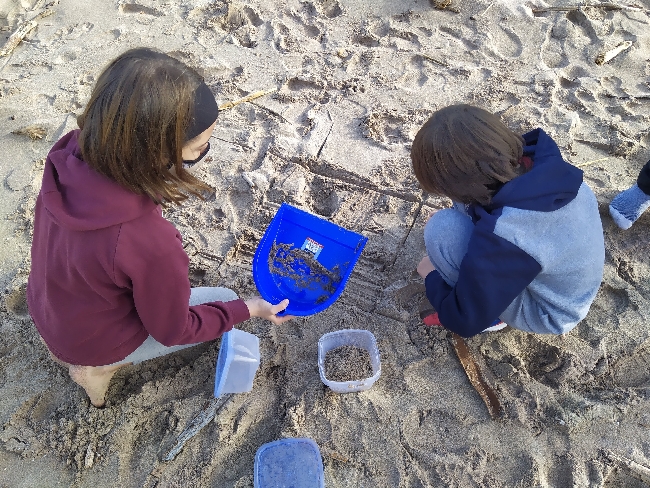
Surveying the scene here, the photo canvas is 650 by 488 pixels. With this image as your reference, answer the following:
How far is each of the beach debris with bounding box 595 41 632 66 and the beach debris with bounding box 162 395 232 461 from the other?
3.08m

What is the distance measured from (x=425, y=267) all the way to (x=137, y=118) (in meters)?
1.35

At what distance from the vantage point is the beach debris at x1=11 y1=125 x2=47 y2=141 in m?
2.95

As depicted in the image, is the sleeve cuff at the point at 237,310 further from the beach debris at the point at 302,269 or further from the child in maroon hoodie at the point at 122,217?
the beach debris at the point at 302,269

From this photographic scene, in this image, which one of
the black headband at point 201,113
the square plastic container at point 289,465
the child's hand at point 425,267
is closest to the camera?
the black headband at point 201,113

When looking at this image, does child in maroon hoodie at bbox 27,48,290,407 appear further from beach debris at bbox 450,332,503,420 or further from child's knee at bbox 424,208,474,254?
beach debris at bbox 450,332,503,420

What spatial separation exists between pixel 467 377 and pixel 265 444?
82cm

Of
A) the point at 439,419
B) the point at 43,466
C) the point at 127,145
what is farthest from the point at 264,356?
the point at 127,145

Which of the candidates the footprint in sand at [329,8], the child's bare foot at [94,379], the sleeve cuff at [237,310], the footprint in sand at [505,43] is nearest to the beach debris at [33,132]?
the child's bare foot at [94,379]

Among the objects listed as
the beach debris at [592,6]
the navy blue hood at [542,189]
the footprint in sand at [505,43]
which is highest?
the navy blue hood at [542,189]

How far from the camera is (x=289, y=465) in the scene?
5.91 feet

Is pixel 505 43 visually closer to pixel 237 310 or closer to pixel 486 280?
pixel 486 280

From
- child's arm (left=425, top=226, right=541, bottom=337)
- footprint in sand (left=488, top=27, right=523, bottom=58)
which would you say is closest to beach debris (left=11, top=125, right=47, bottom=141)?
child's arm (left=425, top=226, right=541, bottom=337)

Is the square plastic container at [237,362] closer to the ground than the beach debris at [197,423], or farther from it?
farther from it

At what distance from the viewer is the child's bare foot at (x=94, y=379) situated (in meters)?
1.88
